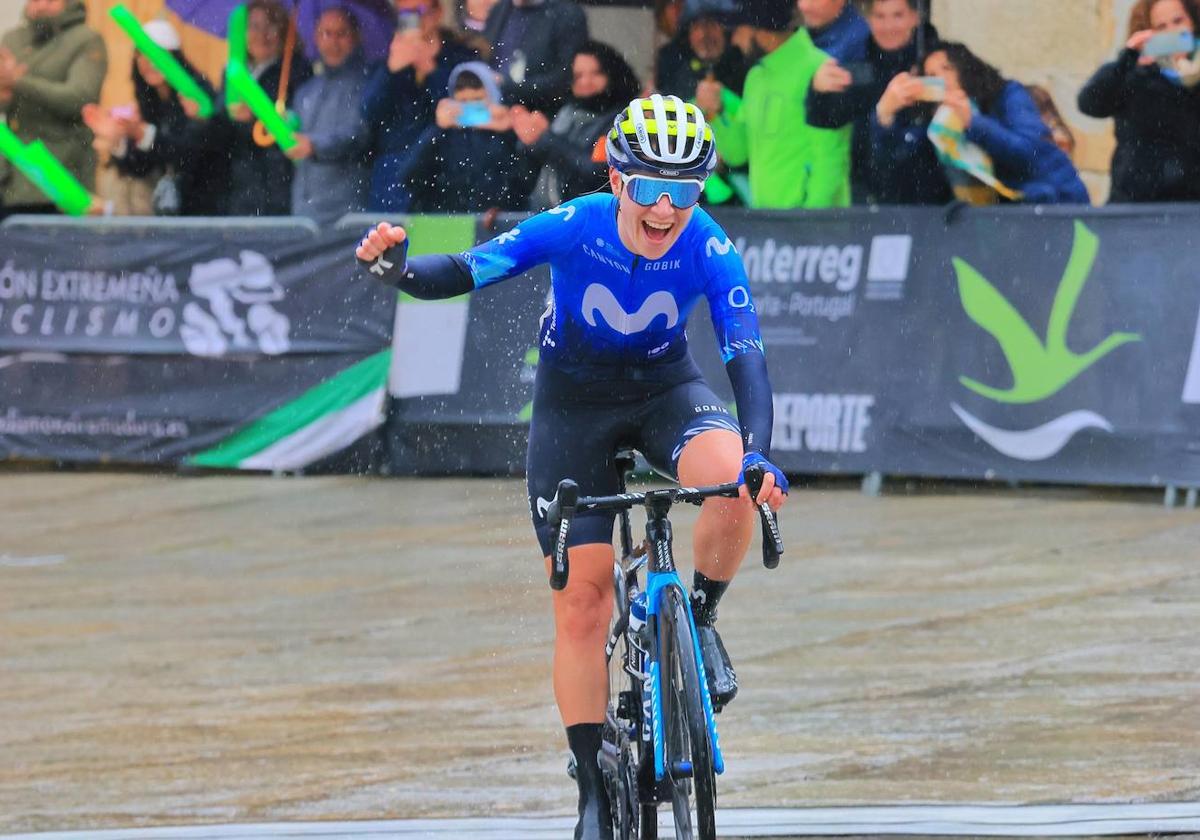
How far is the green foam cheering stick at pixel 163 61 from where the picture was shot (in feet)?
50.8

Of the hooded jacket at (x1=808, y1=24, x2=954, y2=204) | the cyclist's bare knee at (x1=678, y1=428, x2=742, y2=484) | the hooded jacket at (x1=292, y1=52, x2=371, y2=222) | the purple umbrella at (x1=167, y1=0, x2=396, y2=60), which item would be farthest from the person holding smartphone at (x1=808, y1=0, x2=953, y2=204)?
the cyclist's bare knee at (x1=678, y1=428, x2=742, y2=484)

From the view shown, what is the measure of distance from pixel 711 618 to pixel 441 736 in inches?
87.3

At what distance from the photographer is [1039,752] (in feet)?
23.8

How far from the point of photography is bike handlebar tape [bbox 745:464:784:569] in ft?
17.2

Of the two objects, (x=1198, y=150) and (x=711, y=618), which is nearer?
(x=711, y=618)

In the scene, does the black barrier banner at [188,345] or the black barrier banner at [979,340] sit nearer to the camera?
the black barrier banner at [979,340]

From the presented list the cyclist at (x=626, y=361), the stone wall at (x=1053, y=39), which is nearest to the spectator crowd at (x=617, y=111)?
the stone wall at (x=1053, y=39)

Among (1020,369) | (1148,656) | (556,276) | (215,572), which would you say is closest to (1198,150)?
(1020,369)

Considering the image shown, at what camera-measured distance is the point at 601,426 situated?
602 centimetres

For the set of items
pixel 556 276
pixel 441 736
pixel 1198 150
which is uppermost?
pixel 1198 150

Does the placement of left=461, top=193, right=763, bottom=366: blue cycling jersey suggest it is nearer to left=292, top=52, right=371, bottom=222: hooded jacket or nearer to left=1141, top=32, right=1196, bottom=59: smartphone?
left=1141, top=32, right=1196, bottom=59: smartphone

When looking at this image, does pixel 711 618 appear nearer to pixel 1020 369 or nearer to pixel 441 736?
pixel 441 736

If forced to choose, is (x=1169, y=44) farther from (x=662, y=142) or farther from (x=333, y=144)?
(x=662, y=142)

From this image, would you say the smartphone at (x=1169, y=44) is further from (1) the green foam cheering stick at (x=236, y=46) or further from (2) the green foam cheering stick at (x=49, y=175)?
(2) the green foam cheering stick at (x=49, y=175)
